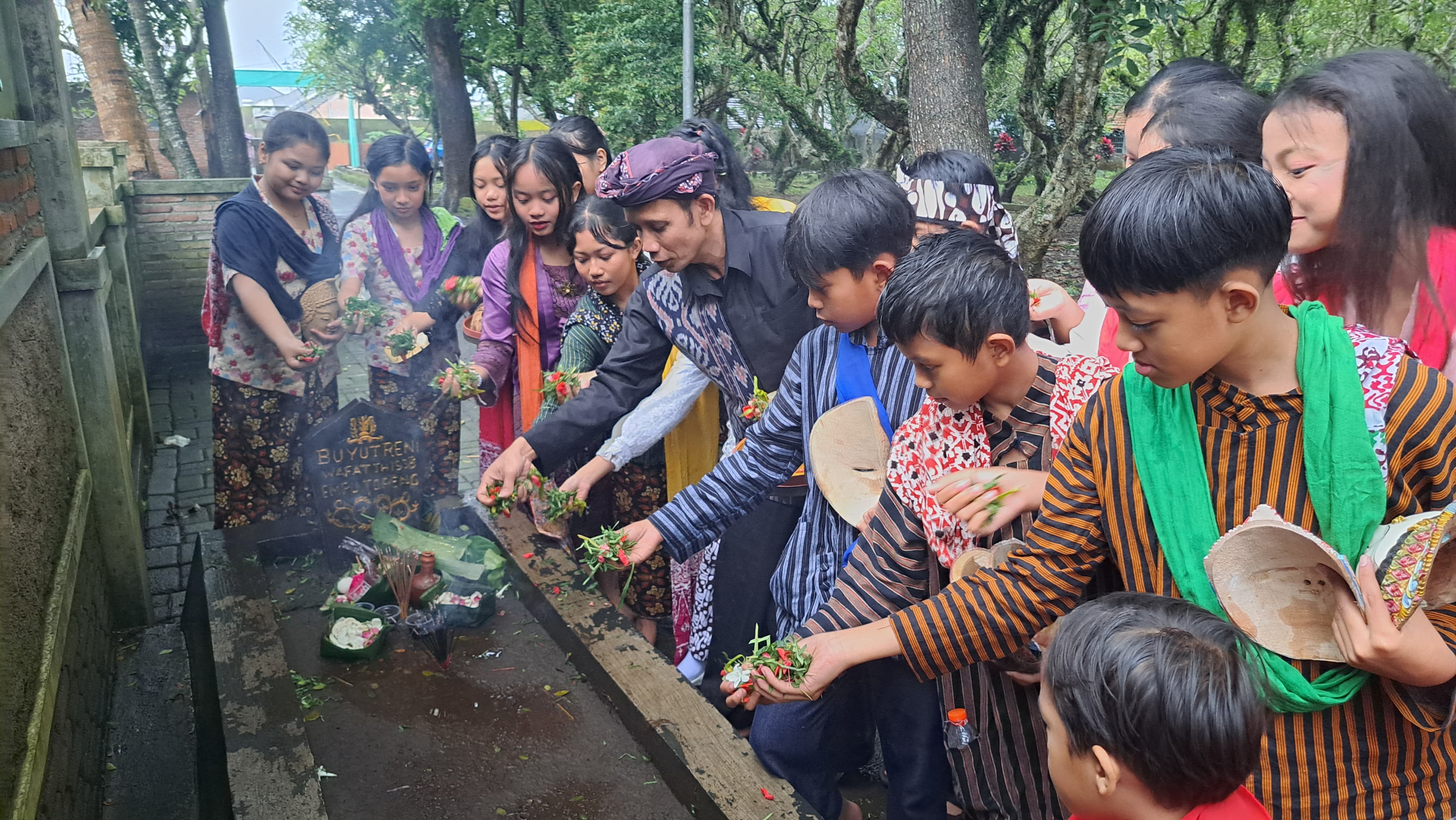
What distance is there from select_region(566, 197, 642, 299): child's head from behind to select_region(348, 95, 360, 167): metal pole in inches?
1132

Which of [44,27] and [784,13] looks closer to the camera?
[44,27]

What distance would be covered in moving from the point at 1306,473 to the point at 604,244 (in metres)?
2.75

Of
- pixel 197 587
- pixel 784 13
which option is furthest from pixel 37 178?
pixel 784 13

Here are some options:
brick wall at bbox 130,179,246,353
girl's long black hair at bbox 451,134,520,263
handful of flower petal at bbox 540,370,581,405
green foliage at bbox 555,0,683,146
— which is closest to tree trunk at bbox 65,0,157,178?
brick wall at bbox 130,179,246,353

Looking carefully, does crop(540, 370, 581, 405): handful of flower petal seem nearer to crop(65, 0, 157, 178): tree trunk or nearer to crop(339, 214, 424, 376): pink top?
crop(339, 214, 424, 376): pink top

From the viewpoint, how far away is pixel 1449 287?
1876 millimetres

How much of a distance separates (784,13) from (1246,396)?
1895cm

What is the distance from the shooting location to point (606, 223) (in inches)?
146

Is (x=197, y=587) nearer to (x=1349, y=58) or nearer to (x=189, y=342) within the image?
(x=1349, y=58)

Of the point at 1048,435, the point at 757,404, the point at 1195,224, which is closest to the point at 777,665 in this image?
the point at 1048,435

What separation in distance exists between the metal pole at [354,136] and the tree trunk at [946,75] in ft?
87.5

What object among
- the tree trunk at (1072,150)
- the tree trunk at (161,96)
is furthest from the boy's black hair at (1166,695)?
the tree trunk at (161,96)

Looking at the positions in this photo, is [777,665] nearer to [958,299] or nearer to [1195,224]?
[958,299]

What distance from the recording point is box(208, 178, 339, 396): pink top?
4.63 metres
